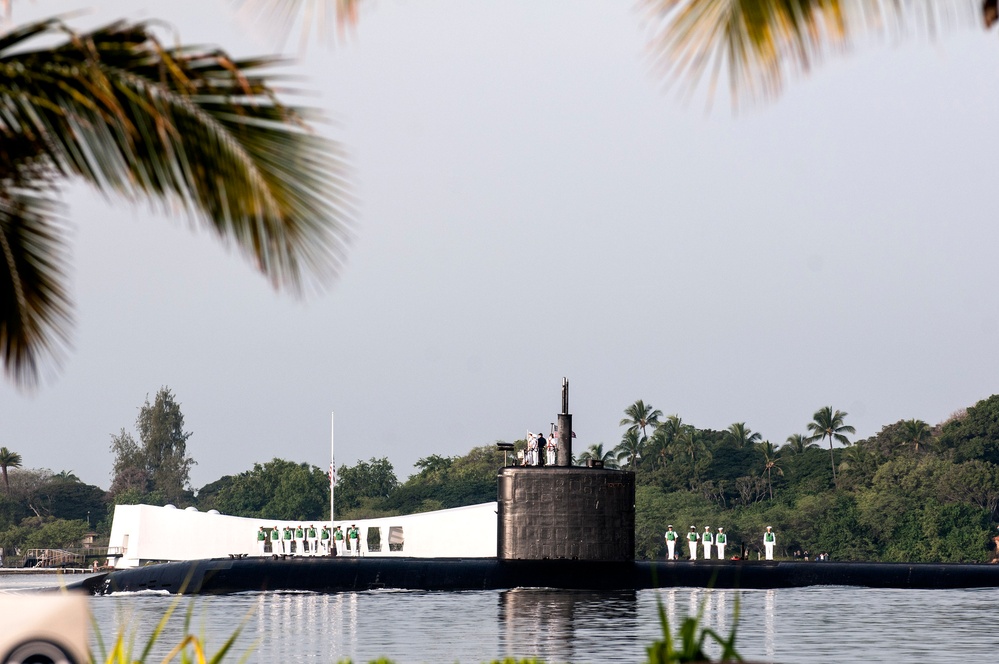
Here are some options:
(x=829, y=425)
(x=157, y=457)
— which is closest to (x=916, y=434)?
(x=829, y=425)

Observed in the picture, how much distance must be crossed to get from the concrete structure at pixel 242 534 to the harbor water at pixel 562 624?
1213 inches

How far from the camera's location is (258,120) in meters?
6.53

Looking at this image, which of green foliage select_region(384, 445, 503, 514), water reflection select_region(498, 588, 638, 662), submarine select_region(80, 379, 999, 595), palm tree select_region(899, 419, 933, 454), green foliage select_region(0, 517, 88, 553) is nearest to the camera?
water reflection select_region(498, 588, 638, 662)

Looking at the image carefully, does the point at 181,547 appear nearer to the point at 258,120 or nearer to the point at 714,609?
the point at 714,609

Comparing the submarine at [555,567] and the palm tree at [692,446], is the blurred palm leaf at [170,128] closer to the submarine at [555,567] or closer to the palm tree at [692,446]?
the submarine at [555,567]

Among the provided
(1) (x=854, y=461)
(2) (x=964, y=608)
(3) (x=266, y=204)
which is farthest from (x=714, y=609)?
(1) (x=854, y=461)

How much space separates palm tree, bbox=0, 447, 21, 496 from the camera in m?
134

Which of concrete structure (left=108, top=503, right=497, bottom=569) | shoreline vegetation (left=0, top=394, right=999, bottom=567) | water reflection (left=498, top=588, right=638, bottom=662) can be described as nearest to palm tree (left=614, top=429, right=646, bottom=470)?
shoreline vegetation (left=0, top=394, right=999, bottom=567)

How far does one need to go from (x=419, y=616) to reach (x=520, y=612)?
79.6 inches

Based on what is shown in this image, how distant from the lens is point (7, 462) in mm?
134500

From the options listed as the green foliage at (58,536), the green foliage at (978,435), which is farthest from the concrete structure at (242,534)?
the green foliage at (978,435)

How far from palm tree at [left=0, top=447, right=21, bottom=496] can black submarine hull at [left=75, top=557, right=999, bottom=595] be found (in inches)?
4028

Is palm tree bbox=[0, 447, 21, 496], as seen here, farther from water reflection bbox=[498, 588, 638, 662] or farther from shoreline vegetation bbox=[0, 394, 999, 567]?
water reflection bbox=[498, 588, 638, 662]

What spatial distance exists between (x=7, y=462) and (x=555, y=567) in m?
115
